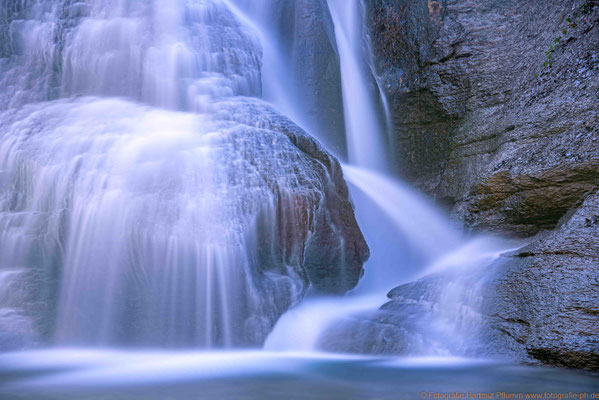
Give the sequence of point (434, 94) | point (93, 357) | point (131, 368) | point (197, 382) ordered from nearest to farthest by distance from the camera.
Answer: point (197, 382)
point (131, 368)
point (93, 357)
point (434, 94)

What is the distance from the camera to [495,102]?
7.54m

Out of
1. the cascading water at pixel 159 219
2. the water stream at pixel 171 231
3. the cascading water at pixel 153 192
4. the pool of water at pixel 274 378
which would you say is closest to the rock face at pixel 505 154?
the water stream at pixel 171 231

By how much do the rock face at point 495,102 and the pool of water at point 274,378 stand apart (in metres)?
2.48

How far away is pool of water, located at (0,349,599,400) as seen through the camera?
131 inches

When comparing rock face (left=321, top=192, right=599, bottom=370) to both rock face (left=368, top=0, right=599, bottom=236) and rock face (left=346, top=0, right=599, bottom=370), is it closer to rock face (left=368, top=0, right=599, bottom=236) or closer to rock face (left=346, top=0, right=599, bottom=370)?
rock face (left=346, top=0, right=599, bottom=370)

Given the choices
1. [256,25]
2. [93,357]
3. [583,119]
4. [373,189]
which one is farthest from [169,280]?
[256,25]

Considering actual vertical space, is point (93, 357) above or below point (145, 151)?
below

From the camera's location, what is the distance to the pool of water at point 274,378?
3.32 m

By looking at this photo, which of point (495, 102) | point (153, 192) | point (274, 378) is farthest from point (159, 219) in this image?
point (495, 102)

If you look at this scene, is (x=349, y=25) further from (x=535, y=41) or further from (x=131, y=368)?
(x=131, y=368)

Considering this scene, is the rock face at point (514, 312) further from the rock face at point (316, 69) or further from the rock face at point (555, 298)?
the rock face at point (316, 69)

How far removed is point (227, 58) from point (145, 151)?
282 cm

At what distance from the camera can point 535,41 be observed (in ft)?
23.6

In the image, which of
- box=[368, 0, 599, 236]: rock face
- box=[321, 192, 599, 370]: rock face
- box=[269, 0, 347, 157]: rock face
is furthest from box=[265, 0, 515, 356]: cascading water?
box=[368, 0, 599, 236]: rock face
